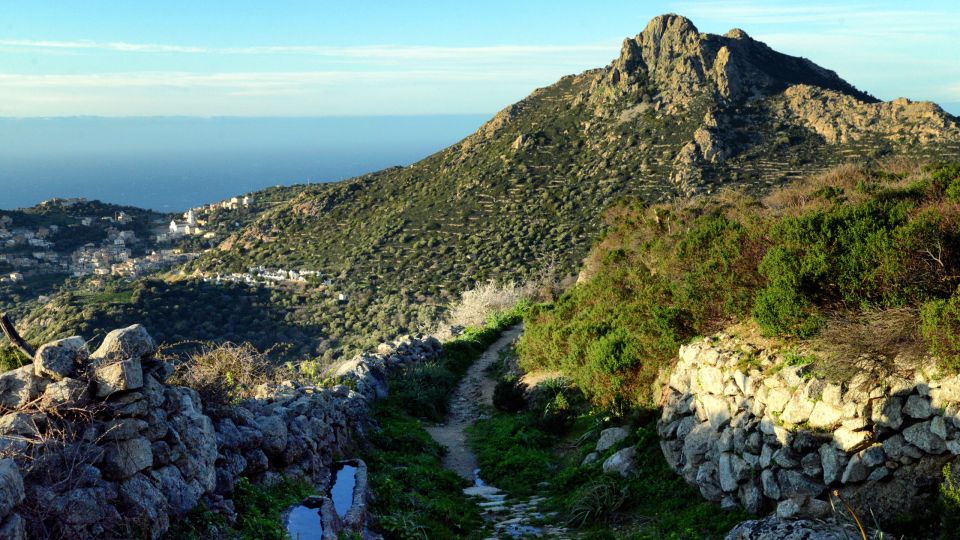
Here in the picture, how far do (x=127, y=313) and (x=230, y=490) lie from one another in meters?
40.7

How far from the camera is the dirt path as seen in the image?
15.3m

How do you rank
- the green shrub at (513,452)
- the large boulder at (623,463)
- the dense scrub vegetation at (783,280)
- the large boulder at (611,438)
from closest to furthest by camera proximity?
1. the dense scrub vegetation at (783,280)
2. the large boulder at (623,463)
3. the large boulder at (611,438)
4. the green shrub at (513,452)

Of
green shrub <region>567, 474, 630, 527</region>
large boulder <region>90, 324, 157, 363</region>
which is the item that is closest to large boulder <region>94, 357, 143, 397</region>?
large boulder <region>90, 324, 157, 363</region>

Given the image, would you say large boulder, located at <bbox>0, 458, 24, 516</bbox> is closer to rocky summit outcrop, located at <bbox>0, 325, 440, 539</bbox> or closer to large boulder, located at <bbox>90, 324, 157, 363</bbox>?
rocky summit outcrop, located at <bbox>0, 325, 440, 539</bbox>

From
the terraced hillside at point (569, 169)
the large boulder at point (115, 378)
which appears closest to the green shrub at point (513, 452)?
the large boulder at point (115, 378)

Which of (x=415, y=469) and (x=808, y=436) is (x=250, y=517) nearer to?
(x=415, y=469)

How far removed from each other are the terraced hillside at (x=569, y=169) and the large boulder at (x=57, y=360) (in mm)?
33120

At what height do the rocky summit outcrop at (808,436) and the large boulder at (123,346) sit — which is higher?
the large boulder at (123,346)

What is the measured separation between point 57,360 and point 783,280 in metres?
9.53

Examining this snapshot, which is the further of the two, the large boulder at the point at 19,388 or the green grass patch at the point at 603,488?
the green grass patch at the point at 603,488

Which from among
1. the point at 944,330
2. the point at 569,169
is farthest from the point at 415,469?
the point at 569,169

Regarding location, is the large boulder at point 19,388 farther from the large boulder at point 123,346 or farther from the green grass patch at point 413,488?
the green grass patch at point 413,488

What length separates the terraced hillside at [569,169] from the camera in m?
45.1

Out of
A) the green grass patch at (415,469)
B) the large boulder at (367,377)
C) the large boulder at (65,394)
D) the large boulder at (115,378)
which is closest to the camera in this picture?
the large boulder at (65,394)
